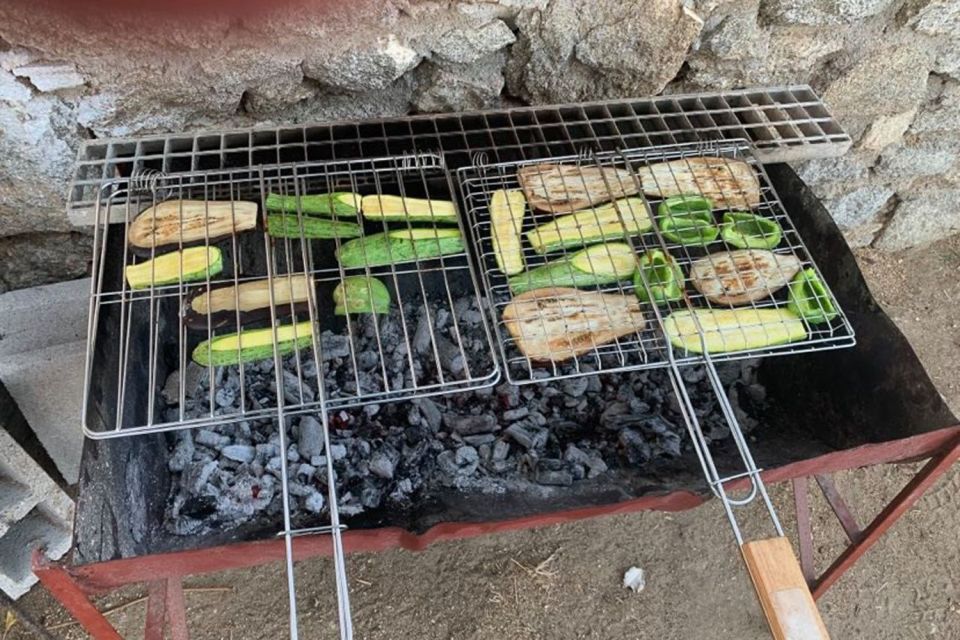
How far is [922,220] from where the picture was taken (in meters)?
3.70

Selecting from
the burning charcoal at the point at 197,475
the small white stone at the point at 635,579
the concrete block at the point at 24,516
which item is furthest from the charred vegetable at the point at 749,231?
the concrete block at the point at 24,516

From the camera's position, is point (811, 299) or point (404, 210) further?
point (404, 210)

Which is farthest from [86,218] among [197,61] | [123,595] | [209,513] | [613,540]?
[613,540]

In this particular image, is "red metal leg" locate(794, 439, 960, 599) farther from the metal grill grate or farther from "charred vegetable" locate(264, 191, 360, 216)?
"charred vegetable" locate(264, 191, 360, 216)

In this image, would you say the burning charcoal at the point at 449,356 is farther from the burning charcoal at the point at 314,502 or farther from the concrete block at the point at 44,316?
the concrete block at the point at 44,316

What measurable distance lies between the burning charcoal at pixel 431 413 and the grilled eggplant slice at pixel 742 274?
912mm

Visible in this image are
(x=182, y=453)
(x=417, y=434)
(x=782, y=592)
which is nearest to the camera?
(x=782, y=592)

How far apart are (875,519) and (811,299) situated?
2.26ft

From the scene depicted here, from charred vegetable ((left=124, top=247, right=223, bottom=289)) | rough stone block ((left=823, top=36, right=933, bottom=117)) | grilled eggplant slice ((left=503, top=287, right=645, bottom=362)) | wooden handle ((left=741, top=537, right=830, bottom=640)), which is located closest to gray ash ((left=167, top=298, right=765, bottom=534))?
grilled eggplant slice ((left=503, top=287, right=645, bottom=362))

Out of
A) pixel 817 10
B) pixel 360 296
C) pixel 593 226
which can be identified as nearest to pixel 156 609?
pixel 360 296

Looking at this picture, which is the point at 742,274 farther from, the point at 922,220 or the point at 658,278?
the point at 922,220

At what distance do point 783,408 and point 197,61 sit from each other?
2.15 meters

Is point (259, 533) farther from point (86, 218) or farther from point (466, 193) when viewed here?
point (466, 193)

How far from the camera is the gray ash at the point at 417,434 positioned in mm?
2242
